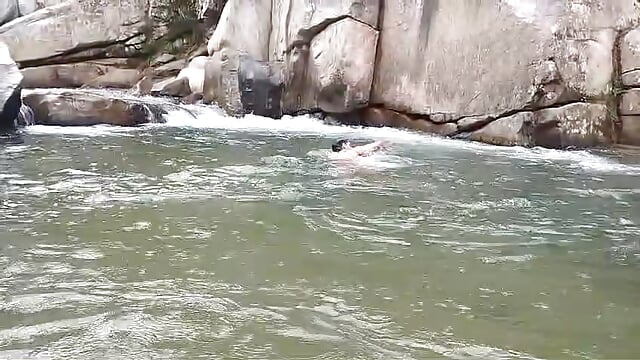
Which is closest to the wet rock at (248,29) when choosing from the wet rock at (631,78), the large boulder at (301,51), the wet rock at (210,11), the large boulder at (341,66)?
the large boulder at (301,51)

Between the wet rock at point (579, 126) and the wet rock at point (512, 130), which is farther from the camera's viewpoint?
the wet rock at point (512, 130)

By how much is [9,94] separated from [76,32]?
5.93 metres

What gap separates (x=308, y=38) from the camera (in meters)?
13.1

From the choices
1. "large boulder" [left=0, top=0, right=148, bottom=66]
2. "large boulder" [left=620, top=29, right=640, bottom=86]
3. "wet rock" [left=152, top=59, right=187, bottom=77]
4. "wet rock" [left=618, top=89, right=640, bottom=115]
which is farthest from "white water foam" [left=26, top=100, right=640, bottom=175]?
"large boulder" [left=0, top=0, right=148, bottom=66]

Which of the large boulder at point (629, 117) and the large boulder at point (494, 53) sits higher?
the large boulder at point (494, 53)

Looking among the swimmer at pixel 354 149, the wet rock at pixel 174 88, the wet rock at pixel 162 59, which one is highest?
the wet rock at pixel 162 59

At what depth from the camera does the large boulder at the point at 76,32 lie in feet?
55.1

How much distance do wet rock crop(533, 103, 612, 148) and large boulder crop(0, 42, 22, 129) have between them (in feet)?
27.0

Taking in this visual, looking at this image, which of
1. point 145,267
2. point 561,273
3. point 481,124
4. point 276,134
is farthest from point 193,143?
point 561,273

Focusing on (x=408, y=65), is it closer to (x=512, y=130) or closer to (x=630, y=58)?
(x=512, y=130)

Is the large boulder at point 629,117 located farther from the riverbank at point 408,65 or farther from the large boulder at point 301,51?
the large boulder at point 301,51

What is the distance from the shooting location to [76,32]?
17.0 metres

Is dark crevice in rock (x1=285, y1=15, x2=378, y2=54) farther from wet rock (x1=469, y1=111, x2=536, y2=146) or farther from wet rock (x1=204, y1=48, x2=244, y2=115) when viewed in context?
wet rock (x1=469, y1=111, x2=536, y2=146)

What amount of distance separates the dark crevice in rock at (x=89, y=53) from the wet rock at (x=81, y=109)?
4.22 metres
